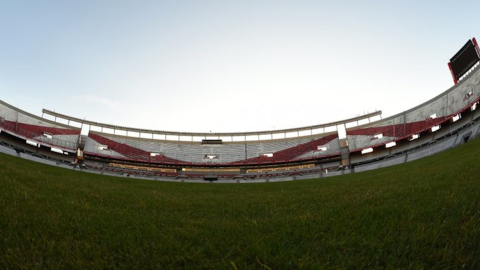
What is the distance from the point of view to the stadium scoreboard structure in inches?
1237

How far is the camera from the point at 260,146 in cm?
5122

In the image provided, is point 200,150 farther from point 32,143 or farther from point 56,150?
point 32,143

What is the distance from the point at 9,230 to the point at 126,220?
1.17 metres

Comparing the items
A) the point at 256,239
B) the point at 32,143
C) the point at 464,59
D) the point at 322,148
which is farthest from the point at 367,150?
the point at 32,143

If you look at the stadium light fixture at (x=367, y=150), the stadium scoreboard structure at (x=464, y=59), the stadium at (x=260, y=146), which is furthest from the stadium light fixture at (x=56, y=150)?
the stadium scoreboard structure at (x=464, y=59)

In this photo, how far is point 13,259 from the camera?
1.96 meters

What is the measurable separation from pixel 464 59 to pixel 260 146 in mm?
35051

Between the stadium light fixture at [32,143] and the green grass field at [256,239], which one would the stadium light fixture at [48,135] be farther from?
the green grass field at [256,239]

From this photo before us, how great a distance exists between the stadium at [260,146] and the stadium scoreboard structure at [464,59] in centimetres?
12

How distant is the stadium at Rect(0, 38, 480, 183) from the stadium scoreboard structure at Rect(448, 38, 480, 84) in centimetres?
12

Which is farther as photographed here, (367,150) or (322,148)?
(322,148)

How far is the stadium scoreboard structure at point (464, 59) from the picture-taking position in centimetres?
3143

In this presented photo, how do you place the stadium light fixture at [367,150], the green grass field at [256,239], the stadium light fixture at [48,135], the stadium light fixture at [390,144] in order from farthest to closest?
the stadium light fixture at [367,150] → the stadium light fixture at [48,135] → the stadium light fixture at [390,144] → the green grass field at [256,239]

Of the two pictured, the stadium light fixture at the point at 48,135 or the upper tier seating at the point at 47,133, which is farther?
the stadium light fixture at the point at 48,135
